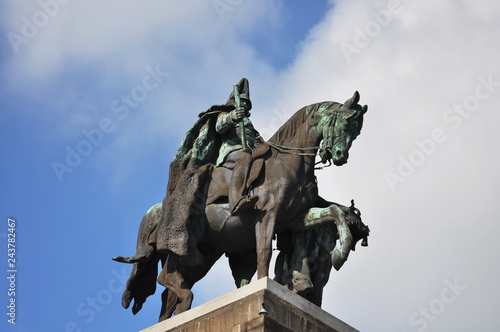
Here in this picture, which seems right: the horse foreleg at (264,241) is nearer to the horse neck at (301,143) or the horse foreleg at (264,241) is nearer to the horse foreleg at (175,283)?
the horse neck at (301,143)

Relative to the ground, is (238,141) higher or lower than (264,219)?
higher

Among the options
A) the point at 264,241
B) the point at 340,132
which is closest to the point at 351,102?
the point at 340,132

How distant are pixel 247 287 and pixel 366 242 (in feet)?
9.67

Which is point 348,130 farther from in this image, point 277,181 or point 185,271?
point 185,271

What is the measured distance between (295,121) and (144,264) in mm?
3572

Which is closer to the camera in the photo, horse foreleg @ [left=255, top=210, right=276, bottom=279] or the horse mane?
horse foreleg @ [left=255, top=210, right=276, bottom=279]

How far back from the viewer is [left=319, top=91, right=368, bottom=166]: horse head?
20.1 metres

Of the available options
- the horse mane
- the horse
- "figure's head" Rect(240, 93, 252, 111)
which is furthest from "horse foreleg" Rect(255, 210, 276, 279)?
"figure's head" Rect(240, 93, 252, 111)

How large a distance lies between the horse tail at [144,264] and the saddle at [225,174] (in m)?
1.16

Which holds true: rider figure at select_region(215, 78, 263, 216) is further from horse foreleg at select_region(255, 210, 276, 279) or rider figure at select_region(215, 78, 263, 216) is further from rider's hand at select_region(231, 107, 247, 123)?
horse foreleg at select_region(255, 210, 276, 279)

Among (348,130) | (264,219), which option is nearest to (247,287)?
(264,219)

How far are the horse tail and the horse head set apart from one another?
10.5 ft

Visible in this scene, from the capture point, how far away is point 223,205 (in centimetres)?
2047

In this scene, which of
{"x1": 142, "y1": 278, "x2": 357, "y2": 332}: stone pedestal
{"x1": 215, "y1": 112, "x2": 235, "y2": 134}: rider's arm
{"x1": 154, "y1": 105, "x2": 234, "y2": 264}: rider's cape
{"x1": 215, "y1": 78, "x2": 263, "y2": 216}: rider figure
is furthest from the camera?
{"x1": 215, "y1": 112, "x2": 235, "y2": 134}: rider's arm
